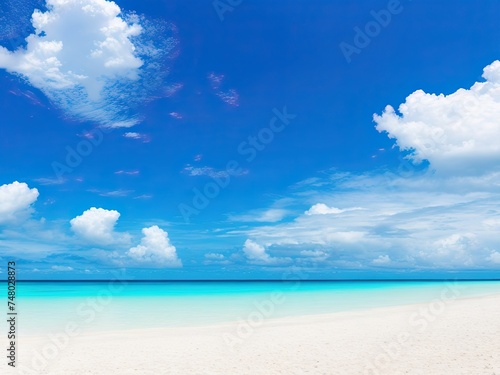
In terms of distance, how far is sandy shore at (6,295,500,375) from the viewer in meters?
11.5

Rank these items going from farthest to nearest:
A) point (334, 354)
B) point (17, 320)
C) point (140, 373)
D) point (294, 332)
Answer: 1. point (17, 320)
2. point (294, 332)
3. point (334, 354)
4. point (140, 373)

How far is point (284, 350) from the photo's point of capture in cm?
1382

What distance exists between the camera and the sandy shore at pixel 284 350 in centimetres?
1148

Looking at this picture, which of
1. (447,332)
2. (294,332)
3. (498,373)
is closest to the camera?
(498,373)

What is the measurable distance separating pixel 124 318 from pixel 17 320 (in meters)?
6.50

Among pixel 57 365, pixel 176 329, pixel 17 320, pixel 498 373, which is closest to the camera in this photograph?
pixel 498 373

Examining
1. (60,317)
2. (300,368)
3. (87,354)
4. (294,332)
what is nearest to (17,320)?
(60,317)

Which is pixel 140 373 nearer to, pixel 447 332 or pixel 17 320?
pixel 447 332

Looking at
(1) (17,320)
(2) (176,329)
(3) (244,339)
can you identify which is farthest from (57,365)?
(1) (17,320)

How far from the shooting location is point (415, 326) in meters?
18.2

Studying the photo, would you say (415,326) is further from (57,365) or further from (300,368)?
(57,365)

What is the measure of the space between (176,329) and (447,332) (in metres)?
13.0

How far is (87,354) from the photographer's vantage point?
13.6m

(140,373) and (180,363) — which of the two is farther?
(180,363)
